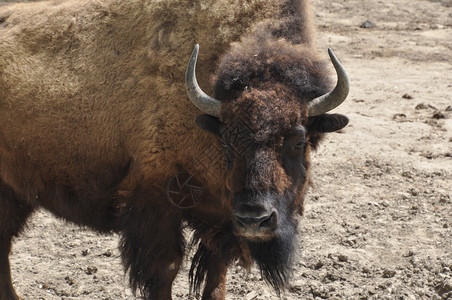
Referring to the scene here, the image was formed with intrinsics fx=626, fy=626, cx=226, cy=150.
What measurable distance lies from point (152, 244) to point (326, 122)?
1.41 metres

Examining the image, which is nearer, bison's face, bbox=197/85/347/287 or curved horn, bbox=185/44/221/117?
bison's face, bbox=197/85/347/287

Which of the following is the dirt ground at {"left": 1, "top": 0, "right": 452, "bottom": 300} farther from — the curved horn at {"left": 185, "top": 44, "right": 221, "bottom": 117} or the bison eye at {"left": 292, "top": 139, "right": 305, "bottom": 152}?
the curved horn at {"left": 185, "top": 44, "right": 221, "bottom": 117}

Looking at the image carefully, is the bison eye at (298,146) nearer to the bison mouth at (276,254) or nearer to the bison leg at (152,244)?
the bison mouth at (276,254)

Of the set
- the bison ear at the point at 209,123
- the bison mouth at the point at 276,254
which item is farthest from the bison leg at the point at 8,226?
the bison mouth at the point at 276,254

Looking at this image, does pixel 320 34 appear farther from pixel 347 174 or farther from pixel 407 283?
pixel 407 283

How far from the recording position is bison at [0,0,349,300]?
3562 millimetres

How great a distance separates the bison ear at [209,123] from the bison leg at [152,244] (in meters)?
0.67

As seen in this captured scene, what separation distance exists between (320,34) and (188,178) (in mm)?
9392

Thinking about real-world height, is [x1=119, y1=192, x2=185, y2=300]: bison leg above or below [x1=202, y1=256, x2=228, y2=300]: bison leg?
above

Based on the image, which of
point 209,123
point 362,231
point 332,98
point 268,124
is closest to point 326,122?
point 332,98

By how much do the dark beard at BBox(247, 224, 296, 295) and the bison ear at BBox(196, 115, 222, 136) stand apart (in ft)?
2.35

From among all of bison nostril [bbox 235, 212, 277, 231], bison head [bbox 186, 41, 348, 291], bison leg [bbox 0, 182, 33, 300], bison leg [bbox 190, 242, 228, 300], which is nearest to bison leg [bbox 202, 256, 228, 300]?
bison leg [bbox 190, 242, 228, 300]

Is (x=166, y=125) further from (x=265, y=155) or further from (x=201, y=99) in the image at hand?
(x=265, y=155)

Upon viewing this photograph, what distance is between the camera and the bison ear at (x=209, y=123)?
368cm
